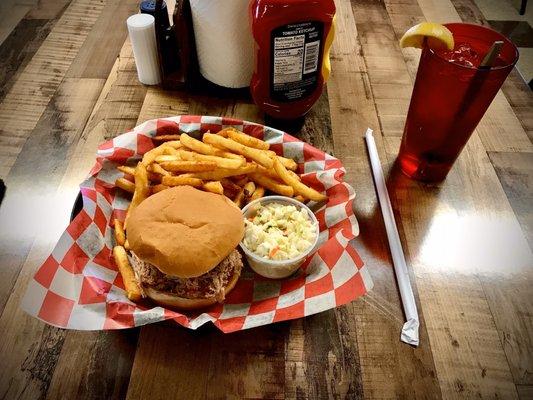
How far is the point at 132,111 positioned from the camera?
67.1 inches

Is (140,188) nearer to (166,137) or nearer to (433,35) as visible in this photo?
(166,137)

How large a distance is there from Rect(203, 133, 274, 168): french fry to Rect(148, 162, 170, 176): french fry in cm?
18

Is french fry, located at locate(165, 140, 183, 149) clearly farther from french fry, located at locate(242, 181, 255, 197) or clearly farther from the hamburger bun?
the hamburger bun

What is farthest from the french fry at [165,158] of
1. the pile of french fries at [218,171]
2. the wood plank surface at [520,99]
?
the wood plank surface at [520,99]

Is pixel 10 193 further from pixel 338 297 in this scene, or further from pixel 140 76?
pixel 338 297

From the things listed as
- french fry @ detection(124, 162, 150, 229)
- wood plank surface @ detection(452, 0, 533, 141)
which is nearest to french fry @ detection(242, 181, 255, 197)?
french fry @ detection(124, 162, 150, 229)

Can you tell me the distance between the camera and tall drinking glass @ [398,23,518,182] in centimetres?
115

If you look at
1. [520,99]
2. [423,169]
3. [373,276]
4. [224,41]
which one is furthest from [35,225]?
[520,99]

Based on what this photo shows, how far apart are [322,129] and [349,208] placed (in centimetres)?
50

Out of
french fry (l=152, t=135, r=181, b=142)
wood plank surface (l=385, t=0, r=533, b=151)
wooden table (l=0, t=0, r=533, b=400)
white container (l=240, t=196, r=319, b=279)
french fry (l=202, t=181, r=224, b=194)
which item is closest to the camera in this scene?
wooden table (l=0, t=0, r=533, b=400)

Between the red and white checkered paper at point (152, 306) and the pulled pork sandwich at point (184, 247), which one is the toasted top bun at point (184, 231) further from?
the red and white checkered paper at point (152, 306)

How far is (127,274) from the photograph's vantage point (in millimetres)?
1131

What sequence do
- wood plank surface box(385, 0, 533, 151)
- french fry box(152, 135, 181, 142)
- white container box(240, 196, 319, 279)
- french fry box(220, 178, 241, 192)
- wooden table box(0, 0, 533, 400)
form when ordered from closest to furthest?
wooden table box(0, 0, 533, 400) → white container box(240, 196, 319, 279) → french fry box(220, 178, 241, 192) → french fry box(152, 135, 181, 142) → wood plank surface box(385, 0, 533, 151)

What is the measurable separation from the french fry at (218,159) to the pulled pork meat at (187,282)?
12.5 inches
